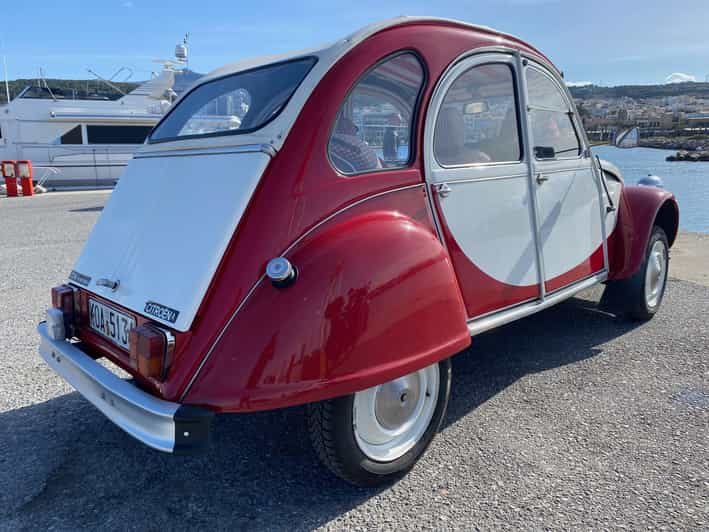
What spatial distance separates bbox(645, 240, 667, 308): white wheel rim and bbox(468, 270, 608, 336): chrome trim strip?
828 millimetres

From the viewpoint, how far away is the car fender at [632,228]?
4.36 metres

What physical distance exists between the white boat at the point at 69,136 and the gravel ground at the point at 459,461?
17560mm

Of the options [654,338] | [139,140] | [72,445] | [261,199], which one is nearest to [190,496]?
[72,445]

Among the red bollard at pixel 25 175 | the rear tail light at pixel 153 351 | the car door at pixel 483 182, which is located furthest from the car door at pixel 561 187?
the red bollard at pixel 25 175

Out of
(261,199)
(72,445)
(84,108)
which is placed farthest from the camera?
(84,108)

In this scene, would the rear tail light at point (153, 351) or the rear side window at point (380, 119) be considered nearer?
the rear tail light at point (153, 351)

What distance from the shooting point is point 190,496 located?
8.30 feet

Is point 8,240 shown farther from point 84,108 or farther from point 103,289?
point 84,108

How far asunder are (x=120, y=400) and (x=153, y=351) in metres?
0.27

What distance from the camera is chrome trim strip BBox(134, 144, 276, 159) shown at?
7.91 ft

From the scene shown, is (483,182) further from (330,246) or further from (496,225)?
(330,246)

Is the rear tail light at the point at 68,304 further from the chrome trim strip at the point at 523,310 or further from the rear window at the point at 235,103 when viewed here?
the chrome trim strip at the point at 523,310

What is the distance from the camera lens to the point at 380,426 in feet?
8.39

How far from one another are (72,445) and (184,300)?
133 centimetres
